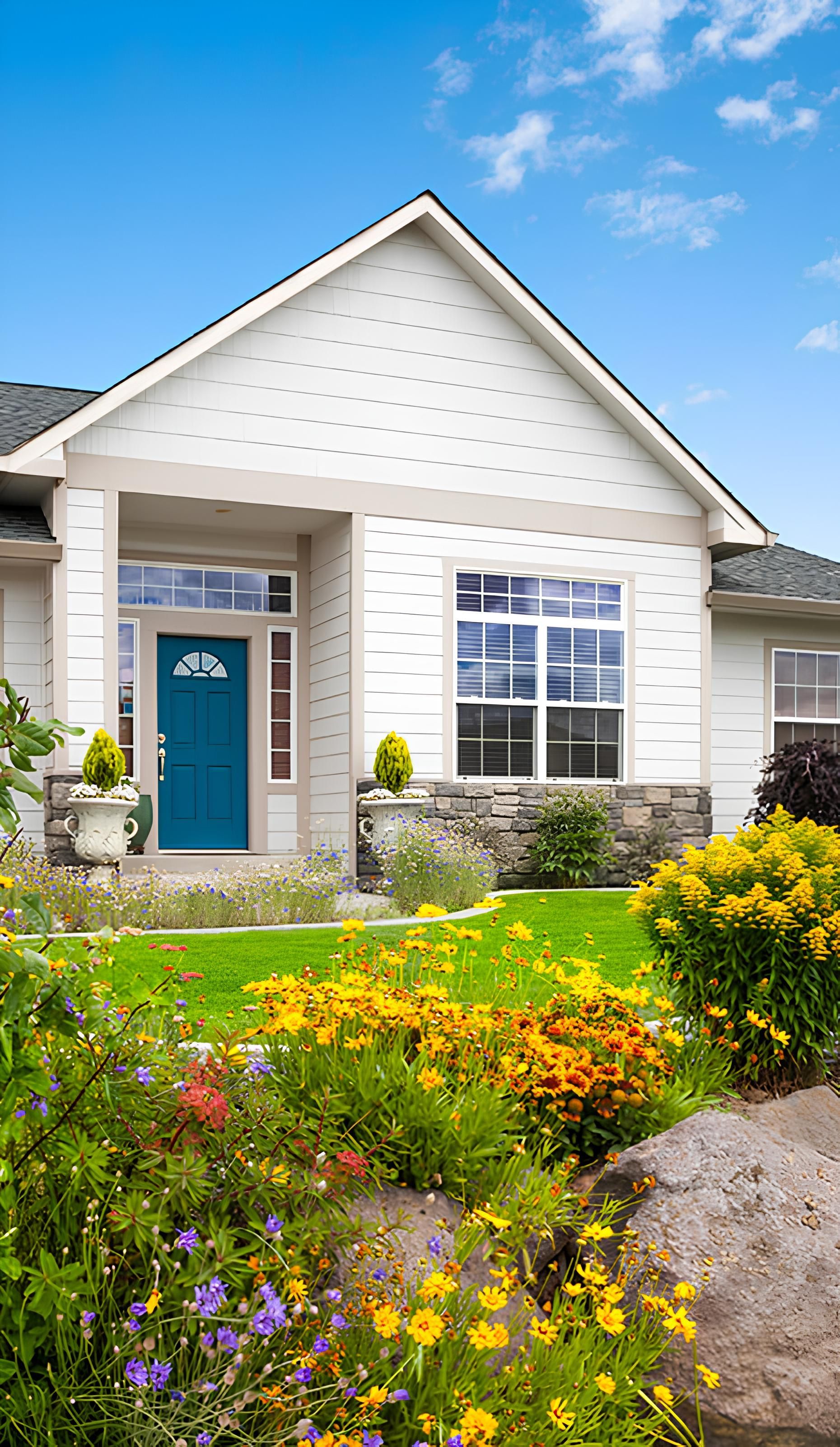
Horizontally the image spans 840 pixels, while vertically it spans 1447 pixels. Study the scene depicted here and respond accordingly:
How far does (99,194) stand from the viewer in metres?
17.9

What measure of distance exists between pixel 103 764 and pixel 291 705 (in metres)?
3.26

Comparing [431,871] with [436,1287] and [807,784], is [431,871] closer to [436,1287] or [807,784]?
[807,784]

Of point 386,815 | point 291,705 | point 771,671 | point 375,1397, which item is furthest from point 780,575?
point 375,1397

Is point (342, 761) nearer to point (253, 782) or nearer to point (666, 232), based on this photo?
point (253, 782)

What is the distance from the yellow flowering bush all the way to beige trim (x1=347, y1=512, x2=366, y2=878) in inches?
249

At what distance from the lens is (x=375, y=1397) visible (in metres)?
2.00

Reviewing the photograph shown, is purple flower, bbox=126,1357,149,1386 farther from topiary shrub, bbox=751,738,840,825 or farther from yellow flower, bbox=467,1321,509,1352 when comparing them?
topiary shrub, bbox=751,738,840,825

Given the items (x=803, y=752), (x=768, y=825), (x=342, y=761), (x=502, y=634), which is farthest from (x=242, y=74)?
(x=768, y=825)

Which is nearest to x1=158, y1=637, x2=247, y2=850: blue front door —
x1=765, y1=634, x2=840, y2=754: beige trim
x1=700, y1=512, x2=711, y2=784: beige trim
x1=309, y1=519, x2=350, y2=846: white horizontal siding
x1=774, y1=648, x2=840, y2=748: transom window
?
x1=309, y1=519, x2=350, y2=846: white horizontal siding

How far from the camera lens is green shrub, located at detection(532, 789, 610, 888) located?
37.8 ft

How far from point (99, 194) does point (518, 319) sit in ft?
30.5

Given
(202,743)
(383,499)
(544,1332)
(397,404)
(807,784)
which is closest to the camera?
(544,1332)

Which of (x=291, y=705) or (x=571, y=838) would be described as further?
(x=291, y=705)

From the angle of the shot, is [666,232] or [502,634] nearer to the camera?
[502,634]
